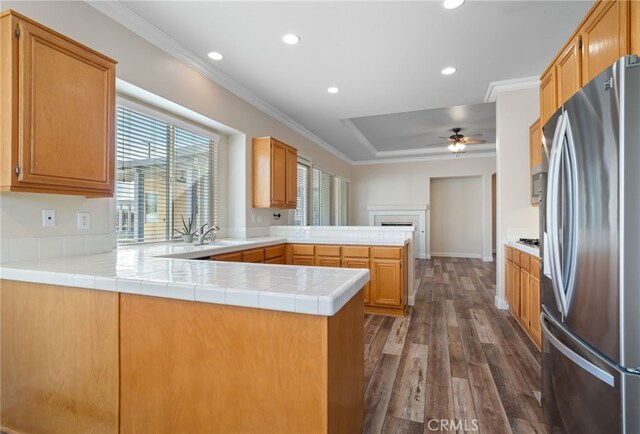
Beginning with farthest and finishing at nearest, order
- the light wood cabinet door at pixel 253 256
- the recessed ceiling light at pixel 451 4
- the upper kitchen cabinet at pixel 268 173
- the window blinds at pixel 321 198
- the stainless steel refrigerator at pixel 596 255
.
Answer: the window blinds at pixel 321 198 < the upper kitchen cabinet at pixel 268 173 < the light wood cabinet door at pixel 253 256 < the recessed ceiling light at pixel 451 4 < the stainless steel refrigerator at pixel 596 255

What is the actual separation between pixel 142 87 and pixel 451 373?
331cm

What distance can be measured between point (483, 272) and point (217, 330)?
20.3ft

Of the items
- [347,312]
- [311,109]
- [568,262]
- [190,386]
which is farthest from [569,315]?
[311,109]

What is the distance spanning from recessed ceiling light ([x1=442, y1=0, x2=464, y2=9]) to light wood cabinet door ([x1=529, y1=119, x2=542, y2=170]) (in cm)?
165

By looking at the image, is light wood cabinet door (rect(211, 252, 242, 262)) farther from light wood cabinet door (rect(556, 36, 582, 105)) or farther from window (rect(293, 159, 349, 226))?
light wood cabinet door (rect(556, 36, 582, 105))

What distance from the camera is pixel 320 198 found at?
6.72 m

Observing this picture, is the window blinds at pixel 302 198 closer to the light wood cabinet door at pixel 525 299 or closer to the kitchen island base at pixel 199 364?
the light wood cabinet door at pixel 525 299

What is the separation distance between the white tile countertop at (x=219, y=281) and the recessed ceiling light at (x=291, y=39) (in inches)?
83.9

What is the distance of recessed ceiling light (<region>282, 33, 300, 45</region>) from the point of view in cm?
267

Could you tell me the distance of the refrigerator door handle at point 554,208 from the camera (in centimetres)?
135

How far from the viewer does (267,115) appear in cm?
447

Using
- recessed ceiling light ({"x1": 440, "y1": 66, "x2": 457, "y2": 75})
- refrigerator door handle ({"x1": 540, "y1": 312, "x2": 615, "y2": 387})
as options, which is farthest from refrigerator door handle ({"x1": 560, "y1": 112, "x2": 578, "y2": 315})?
recessed ceiling light ({"x1": 440, "y1": 66, "x2": 457, "y2": 75})

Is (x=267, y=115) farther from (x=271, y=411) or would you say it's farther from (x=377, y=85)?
(x=271, y=411)

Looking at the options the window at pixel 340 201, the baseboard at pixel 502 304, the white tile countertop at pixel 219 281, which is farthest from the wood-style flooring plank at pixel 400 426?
the window at pixel 340 201
